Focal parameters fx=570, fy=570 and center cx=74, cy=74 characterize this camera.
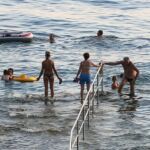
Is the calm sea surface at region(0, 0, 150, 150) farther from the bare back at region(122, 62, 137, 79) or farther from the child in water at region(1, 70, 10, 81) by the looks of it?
the bare back at region(122, 62, 137, 79)

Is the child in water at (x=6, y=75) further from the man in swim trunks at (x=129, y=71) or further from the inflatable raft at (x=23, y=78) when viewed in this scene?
the man in swim trunks at (x=129, y=71)

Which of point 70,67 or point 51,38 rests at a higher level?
point 51,38

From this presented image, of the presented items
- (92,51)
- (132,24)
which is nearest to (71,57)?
(92,51)

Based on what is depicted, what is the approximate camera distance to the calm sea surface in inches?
687

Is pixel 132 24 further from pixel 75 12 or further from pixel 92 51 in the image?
pixel 92 51

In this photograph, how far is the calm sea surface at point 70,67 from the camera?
17.4m

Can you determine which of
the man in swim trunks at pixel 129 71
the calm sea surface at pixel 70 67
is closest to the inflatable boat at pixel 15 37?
the calm sea surface at pixel 70 67

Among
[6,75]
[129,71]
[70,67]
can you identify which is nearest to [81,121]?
[129,71]

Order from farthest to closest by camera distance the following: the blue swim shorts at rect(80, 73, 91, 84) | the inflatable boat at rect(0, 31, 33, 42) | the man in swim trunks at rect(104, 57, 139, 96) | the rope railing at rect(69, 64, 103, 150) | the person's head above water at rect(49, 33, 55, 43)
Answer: the person's head above water at rect(49, 33, 55, 43) < the inflatable boat at rect(0, 31, 33, 42) < the man in swim trunks at rect(104, 57, 139, 96) < the blue swim shorts at rect(80, 73, 91, 84) < the rope railing at rect(69, 64, 103, 150)

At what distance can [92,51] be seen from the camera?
3303 cm

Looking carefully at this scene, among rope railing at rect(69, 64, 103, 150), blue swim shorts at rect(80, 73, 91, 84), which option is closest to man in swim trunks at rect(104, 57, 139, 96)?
blue swim shorts at rect(80, 73, 91, 84)

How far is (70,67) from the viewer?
94.7 feet

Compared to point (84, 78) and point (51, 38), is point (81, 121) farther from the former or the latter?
point (51, 38)

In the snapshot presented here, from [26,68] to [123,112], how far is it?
31.4ft
